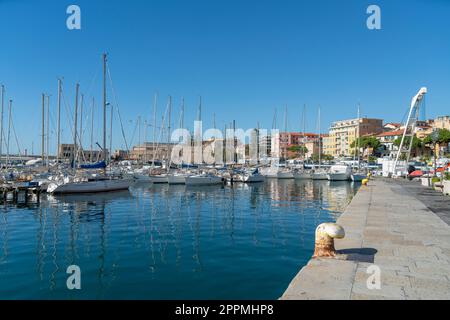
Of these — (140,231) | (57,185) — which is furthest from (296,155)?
(140,231)

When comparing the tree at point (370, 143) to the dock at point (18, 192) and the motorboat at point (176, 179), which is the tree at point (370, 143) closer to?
the motorboat at point (176, 179)

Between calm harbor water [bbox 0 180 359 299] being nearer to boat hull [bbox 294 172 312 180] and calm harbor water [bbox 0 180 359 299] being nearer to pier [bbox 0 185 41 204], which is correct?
pier [bbox 0 185 41 204]

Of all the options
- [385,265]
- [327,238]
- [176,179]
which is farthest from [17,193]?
[385,265]

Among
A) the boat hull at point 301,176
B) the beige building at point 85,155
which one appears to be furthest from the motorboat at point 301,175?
the beige building at point 85,155

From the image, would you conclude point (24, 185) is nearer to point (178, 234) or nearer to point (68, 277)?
point (178, 234)

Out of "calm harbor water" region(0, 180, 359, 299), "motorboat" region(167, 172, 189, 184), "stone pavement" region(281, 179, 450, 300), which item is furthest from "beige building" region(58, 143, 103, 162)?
"stone pavement" region(281, 179, 450, 300)

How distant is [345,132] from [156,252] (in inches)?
6305

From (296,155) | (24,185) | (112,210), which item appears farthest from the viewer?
(296,155)

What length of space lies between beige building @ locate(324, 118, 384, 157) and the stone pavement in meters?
152

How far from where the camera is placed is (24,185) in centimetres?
3158

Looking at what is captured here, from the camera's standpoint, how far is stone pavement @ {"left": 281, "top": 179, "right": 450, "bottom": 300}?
19.6 feet

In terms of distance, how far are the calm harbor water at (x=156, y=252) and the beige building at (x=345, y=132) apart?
145742mm

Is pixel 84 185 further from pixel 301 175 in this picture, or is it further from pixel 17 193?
pixel 301 175

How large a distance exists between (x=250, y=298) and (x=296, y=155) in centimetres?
17108
